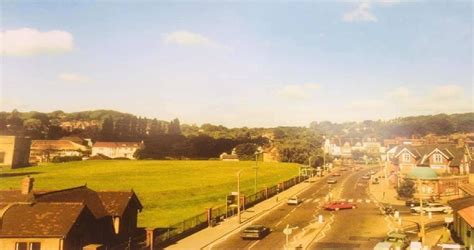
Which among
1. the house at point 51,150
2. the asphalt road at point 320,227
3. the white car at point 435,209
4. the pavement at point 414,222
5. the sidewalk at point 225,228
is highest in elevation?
the house at point 51,150

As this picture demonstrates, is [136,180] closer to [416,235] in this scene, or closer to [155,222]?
[155,222]

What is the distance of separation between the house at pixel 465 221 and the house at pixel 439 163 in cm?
2468

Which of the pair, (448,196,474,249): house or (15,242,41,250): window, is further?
(448,196,474,249): house

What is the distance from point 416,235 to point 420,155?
46.3 m

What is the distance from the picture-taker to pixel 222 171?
12556cm

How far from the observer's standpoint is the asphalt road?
4059cm

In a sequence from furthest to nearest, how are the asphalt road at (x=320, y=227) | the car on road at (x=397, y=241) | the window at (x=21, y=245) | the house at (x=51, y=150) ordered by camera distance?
the house at (x=51, y=150)
the asphalt road at (x=320, y=227)
the car on road at (x=397, y=241)
the window at (x=21, y=245)

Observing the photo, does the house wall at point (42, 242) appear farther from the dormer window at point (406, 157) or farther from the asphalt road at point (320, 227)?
the dormer window at point (406, 157)

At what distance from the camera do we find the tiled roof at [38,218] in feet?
105

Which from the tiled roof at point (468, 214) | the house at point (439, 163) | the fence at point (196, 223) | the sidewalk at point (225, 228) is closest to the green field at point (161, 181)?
the fence at point (196, 223)

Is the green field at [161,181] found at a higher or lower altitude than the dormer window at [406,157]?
lower

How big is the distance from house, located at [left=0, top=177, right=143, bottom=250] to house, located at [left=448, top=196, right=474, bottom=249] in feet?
97.1

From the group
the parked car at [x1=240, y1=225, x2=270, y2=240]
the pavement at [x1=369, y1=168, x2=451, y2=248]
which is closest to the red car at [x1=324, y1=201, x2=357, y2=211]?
the pavement at [x1=369, y1=168, x2=451, y2=248]

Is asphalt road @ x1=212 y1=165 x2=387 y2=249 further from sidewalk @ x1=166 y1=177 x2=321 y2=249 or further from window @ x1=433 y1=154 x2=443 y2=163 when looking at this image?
window @ x1=433 y1=154 x2=443 y2=163
